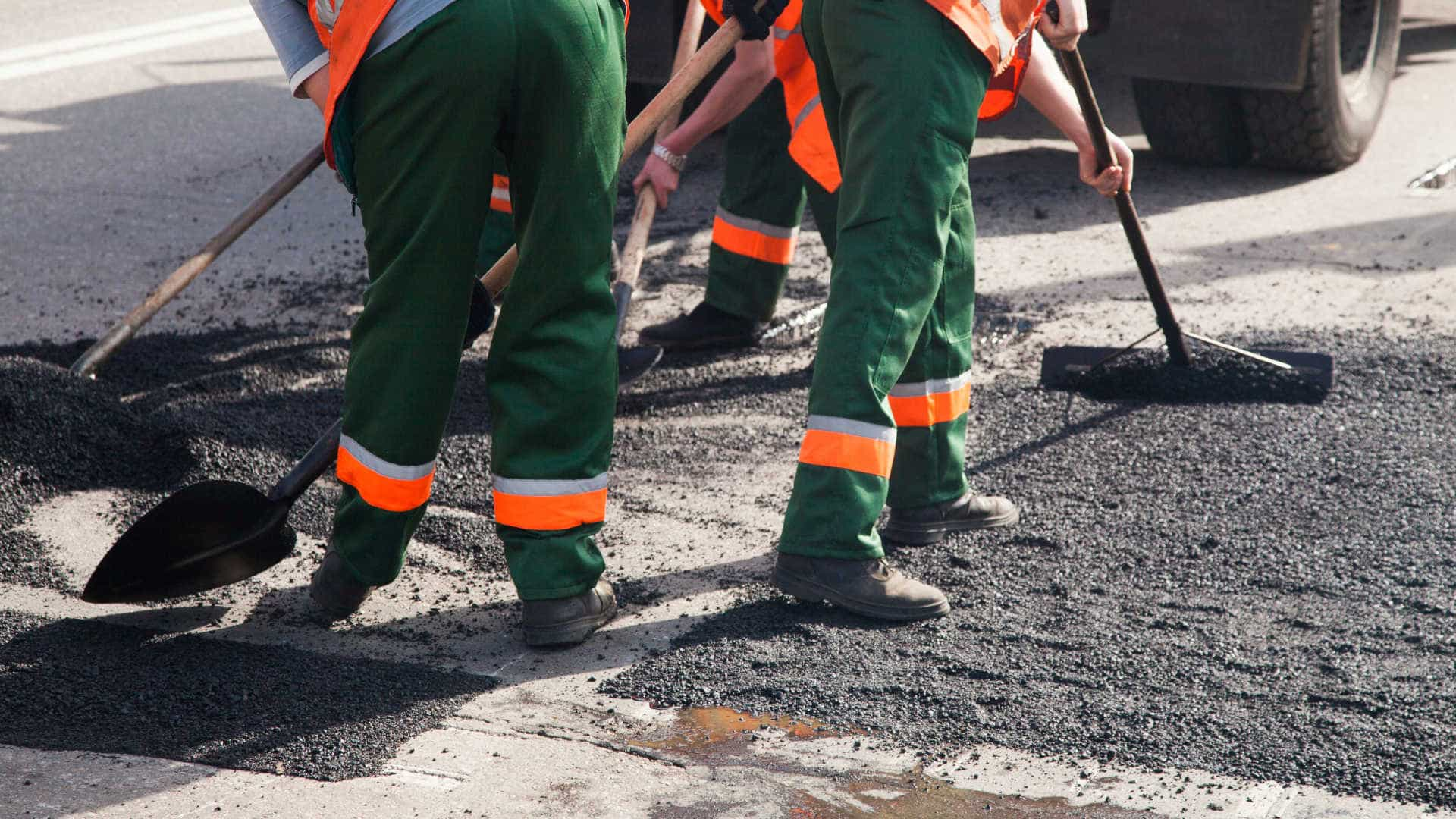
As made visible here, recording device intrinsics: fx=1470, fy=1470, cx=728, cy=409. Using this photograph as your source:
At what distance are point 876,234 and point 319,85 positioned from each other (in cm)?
107

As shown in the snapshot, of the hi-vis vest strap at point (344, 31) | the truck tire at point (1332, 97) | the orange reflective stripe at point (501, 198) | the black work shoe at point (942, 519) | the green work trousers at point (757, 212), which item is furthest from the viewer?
the truck tire at point (1332, 97)

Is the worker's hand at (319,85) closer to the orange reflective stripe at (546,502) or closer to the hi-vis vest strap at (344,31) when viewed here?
the hi-vis vest strap at (344,31)

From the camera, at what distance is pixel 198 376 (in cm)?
417

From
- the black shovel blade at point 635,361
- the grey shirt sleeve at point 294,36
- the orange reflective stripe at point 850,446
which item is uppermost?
the grey shirt sleeve at point 294,36

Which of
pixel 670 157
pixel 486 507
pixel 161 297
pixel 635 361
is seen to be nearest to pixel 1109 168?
pixel 670 157

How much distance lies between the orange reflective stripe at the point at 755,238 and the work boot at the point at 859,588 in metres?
1.87

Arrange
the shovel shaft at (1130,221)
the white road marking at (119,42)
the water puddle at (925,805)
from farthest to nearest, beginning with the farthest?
the white road marking at (119,42)
the shovel shaft at (1130,221)
the water puddle at (925,805)

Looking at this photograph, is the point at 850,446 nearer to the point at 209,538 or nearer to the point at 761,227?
the point at 209,538

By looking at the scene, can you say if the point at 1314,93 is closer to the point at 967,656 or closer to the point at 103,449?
the point at 967,656

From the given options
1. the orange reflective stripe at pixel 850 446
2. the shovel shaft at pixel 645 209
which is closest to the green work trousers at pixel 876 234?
the orange reflective stripe at pixel 850 446

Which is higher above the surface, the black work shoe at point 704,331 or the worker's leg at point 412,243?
the worker's leg at point 412,243

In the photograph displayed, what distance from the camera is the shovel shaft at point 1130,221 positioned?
11.2 feet

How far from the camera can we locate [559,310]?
2709 mm

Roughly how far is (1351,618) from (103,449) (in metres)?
2.83
